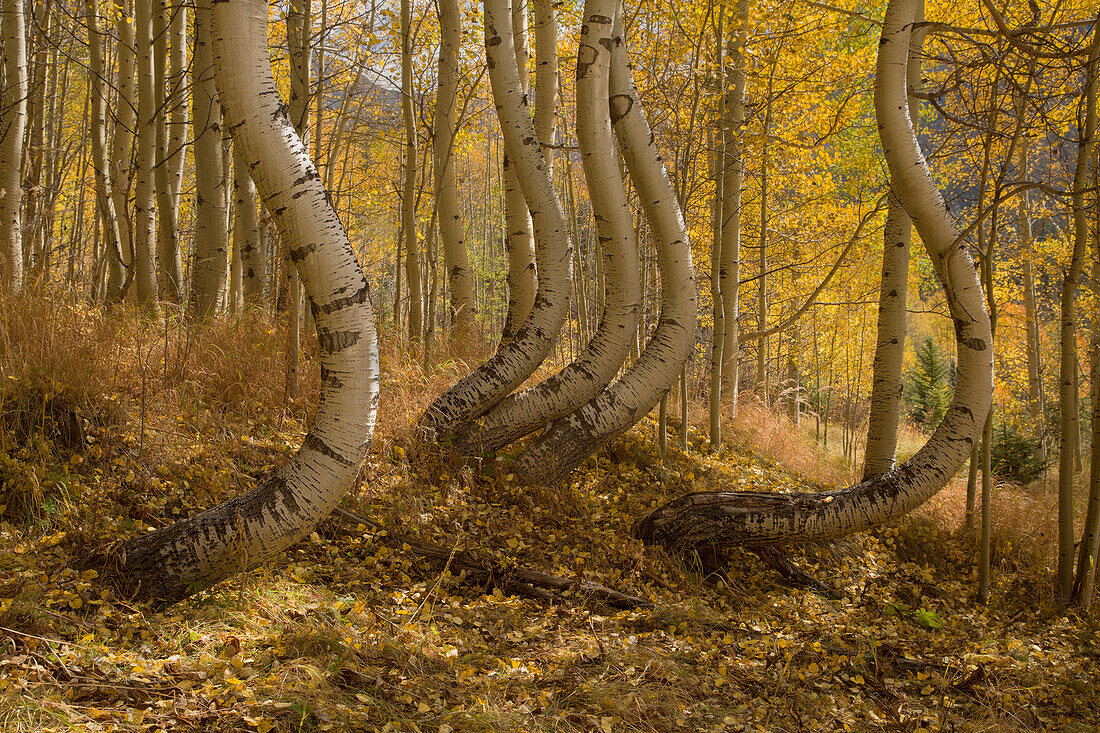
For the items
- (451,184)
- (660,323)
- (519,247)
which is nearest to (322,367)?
(660,323)

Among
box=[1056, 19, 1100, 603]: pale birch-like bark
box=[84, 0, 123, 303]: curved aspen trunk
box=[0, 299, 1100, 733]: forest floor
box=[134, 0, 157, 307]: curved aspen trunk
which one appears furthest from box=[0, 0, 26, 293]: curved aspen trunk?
box=[1056, 19, 1100, 603]: pale birch-like bark

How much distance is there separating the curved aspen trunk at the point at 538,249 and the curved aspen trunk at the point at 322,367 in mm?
1995

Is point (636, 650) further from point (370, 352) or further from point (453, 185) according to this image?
point (453, 185)

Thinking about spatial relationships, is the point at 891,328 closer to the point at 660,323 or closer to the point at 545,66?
the point at 660,323

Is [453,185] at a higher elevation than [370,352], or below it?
higher

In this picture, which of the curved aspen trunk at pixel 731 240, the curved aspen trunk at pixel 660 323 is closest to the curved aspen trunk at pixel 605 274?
the curved aspen trunk at pixel 660 323

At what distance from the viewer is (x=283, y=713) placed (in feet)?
6.66

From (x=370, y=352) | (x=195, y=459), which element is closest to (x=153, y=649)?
(x=370, y=352)

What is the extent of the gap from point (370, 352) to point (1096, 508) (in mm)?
4536

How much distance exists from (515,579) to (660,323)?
2.20m

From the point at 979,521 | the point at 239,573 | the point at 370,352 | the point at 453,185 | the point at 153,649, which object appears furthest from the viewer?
the point at 453,185

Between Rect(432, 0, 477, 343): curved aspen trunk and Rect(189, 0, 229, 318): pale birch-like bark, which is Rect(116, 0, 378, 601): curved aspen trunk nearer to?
Rect(432, 0, 477, 343): curved aspen trunk

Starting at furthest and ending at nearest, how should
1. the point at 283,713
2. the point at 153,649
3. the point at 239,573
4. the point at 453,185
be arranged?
the point at 453,185 < the point at 239,573 < the point at 153,649 < the point at 283,713

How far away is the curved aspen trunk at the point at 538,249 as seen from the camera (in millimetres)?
4621
